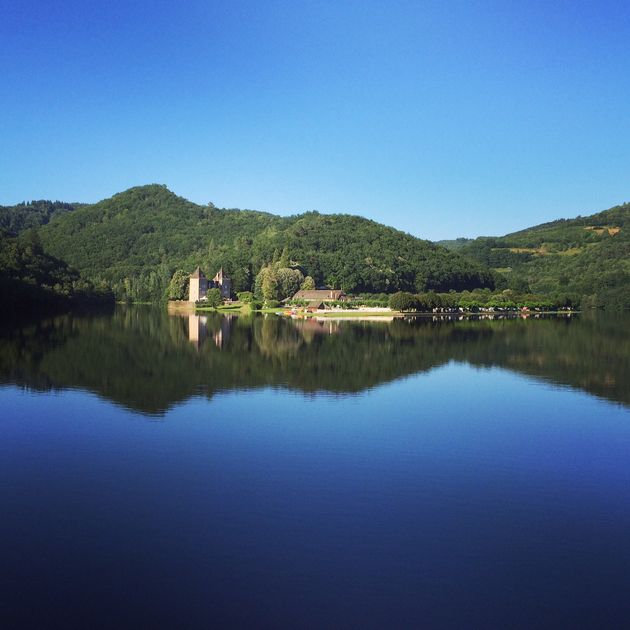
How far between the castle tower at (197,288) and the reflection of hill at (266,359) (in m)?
64.2

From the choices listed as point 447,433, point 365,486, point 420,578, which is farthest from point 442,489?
point 447,433

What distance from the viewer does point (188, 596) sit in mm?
8352

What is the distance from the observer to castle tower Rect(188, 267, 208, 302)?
386ft

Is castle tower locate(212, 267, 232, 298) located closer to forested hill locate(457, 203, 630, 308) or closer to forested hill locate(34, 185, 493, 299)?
forested hill locate(34, 185, 493, 299)

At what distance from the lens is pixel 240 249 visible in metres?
142

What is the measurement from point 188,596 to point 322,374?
798 inches

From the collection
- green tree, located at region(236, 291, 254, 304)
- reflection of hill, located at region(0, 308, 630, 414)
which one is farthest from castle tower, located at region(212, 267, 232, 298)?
reflection of hill, located at region(0, 308, 630, 414)

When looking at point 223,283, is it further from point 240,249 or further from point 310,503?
point 310,503

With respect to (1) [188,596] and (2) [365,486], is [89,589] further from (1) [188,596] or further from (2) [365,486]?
(2) [365,486]

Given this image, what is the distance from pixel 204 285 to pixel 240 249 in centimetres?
2233

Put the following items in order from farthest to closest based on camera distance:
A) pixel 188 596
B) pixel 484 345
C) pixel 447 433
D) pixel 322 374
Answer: pixel 484 345 → pixel 322 374 → pixel 447 433 → pixel 188 596

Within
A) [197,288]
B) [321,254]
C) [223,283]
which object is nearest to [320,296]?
[223,283]

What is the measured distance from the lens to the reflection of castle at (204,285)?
387ft

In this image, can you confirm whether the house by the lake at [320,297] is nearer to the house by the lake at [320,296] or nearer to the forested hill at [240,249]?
the house by the lake at [320,296]
